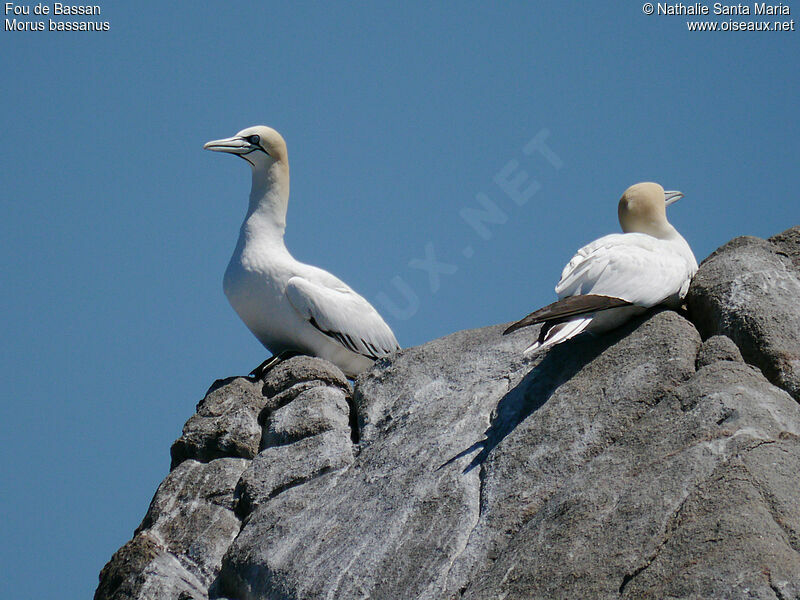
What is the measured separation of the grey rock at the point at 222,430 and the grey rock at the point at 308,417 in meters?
0.13

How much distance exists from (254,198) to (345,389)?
3.13m

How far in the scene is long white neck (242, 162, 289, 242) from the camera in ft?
33.6

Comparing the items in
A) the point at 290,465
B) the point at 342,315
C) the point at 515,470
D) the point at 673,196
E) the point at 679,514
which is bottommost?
the point at 679,514

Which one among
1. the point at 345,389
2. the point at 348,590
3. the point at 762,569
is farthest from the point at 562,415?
the point at 345,389

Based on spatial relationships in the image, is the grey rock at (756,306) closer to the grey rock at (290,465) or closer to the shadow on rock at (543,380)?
the shadow on rock at (543,380)

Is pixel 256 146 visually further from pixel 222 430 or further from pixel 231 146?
pixel 222 430

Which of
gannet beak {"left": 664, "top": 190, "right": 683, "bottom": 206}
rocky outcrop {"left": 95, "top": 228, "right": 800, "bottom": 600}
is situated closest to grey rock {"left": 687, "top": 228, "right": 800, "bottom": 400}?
rocky outcrop {"left": 95, "top": 228, "right": 800, "bottom": 600}

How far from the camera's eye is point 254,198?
34.9 ft

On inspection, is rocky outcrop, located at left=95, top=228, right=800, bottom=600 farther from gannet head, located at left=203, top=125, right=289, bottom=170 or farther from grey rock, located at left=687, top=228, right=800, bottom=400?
gannet head, located at left=203, top=125, right=289, bottom=170

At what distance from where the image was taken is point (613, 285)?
6246mm

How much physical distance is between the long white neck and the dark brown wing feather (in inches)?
185

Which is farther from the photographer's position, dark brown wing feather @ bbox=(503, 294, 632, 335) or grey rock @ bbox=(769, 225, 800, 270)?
grey rock @ bbox=(769, 225, 800, 270)

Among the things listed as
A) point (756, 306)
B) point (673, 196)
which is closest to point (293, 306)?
point (673, 196)

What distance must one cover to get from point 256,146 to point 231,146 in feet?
0.81
